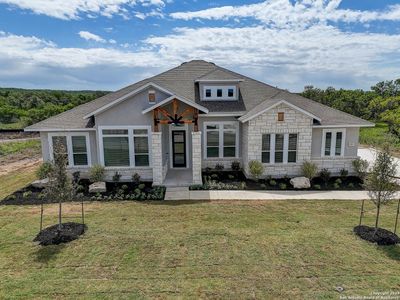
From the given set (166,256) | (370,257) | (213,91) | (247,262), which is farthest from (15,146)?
(370,257)

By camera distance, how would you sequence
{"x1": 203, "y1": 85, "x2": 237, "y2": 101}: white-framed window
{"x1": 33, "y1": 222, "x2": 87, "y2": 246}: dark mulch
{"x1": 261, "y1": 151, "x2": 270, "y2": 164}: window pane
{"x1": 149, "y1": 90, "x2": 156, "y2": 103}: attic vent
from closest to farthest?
{"x1": 33, "y1": 222, "x2": 87, "y2": 246}: dark mulch
{"x1": 149, "y1": 90, "x2": 156, "y2": 103}: attic vent
{"x1": 261, "y1": 151, "x2": 270, "y2": 164}: window pane
{"x1": 203, "y1": 85, "x2": 237, "y2": 101}: white-framed window

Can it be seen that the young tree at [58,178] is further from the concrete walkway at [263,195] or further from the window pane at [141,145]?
the window pane at [141,145]

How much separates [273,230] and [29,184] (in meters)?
12.5

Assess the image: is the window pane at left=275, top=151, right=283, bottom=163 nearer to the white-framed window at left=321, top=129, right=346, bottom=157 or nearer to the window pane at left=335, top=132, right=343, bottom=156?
the white-framed window at left=321, top=129, right=346, bottom=157

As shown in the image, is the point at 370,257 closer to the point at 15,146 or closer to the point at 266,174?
the point at 266,174

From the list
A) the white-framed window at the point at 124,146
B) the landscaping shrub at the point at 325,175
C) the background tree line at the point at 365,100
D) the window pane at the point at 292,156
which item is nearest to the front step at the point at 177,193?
the white-framed window at the point at 124,146

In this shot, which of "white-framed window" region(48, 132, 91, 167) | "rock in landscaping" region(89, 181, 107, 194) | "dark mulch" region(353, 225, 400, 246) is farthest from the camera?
"white-framed window" region(48, 132, 91, 167)

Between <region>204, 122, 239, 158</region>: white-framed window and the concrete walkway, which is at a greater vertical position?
<region>204, 122, 239, 158</region>: white-framed window

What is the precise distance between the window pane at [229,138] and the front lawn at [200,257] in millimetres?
6373

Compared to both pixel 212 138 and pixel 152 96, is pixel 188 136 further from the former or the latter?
pixel 152 96

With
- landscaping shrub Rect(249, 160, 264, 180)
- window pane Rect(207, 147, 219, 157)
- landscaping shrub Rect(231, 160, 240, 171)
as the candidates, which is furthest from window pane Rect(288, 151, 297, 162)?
window pane Rect(207, 147, 219, 157)

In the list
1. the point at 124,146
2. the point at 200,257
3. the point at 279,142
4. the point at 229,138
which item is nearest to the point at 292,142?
the point at 279,142

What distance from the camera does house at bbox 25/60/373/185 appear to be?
14.3 meters

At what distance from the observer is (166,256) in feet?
24.6
